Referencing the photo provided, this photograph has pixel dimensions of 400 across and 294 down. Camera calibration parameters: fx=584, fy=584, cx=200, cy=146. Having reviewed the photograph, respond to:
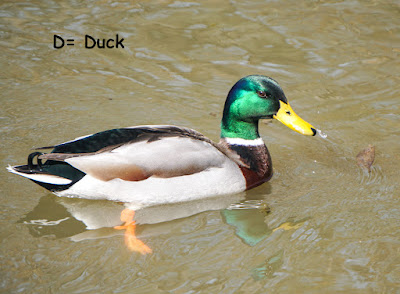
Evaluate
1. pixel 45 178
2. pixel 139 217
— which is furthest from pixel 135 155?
pixel 45 178

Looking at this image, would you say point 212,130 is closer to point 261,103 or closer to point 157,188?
point 261,103

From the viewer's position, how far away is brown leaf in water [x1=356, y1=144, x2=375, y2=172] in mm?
6086

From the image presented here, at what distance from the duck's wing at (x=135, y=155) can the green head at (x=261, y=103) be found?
642 millimetres

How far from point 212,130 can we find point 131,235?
2.16 meters

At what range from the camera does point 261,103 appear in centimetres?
564

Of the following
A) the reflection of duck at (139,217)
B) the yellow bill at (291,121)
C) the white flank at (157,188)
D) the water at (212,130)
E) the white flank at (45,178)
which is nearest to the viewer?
the water at (212,130)

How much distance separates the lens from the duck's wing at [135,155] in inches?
203

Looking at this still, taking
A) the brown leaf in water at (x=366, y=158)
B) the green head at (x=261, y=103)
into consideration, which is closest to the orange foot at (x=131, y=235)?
the green head at (x=261, y=103)

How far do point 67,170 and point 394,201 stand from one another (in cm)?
302

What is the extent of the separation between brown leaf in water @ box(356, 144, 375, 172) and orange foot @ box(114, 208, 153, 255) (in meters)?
2.47

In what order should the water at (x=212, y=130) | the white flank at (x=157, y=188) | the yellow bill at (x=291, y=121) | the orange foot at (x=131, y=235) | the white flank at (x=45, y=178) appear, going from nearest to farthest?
the water at (x=212, y=130)
the orange foot at (x=131, y=235)
the white flank at (x=45, y=178)
the white flank at (x=157, y=188)
the yellow bill at (x=291, y=121)

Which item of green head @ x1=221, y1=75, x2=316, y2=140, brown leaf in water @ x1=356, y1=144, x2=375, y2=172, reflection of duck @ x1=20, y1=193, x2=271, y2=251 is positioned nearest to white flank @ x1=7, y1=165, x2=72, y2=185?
reflection of duck @ x1=20, y1=193, x2=271, y2=251

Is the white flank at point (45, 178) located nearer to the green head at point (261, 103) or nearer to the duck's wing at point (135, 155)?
the duck's wing at point (135, 155)

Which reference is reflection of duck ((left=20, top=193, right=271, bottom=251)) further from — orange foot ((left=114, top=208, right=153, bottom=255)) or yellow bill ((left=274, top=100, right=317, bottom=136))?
yellow bill ((left=274, top=100, right=317, bottom=136))
